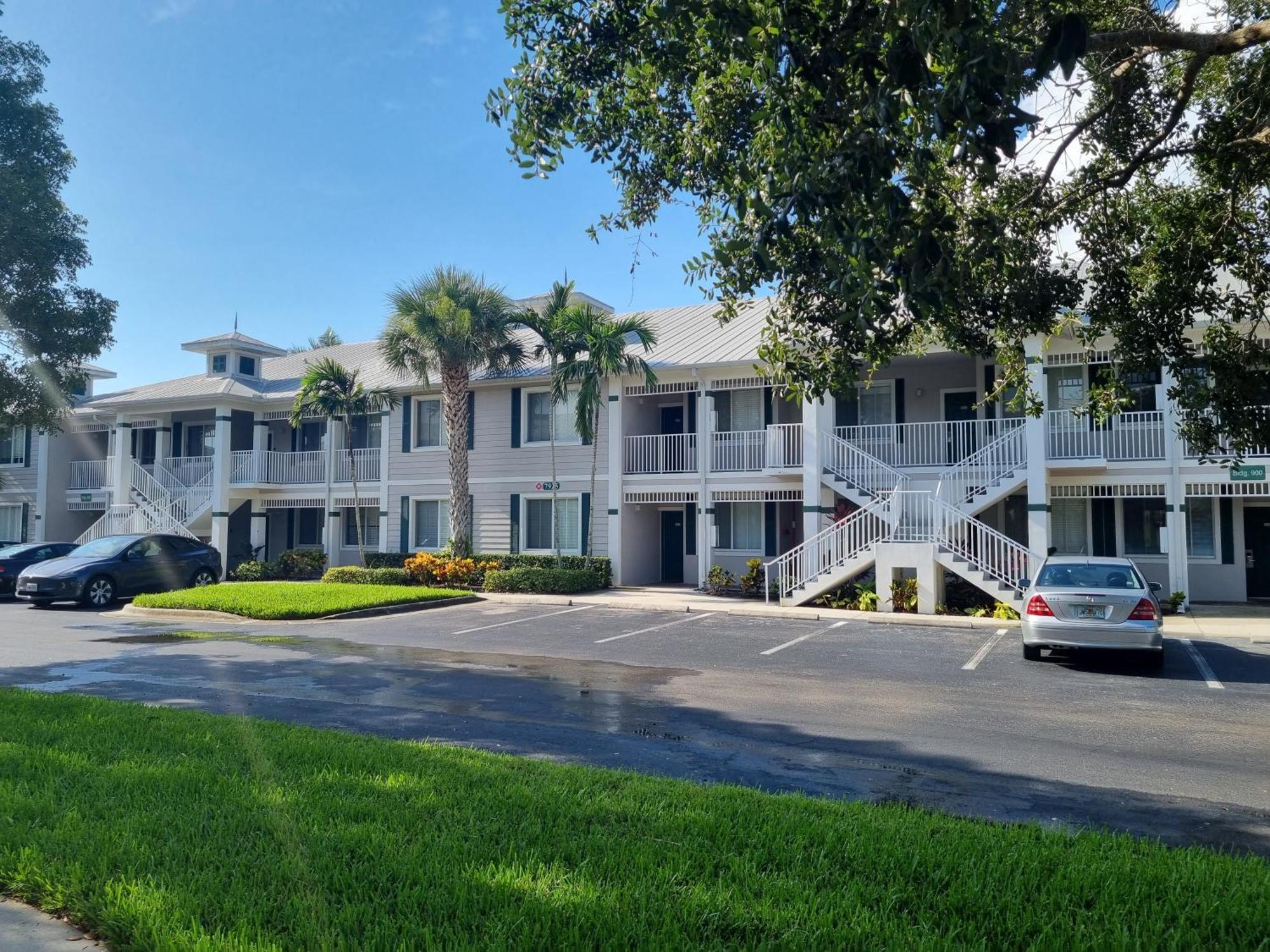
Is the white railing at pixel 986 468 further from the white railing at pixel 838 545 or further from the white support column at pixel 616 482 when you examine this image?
the white support column at pixel 616 482

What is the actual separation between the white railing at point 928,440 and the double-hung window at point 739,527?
3504mm

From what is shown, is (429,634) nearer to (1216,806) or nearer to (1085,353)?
(1216,806)

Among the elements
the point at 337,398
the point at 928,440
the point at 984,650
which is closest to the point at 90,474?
the point at 337,398

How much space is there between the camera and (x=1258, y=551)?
20828mm

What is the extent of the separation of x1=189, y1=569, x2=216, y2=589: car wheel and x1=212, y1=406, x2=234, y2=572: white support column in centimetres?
509

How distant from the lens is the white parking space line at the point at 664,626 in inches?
600

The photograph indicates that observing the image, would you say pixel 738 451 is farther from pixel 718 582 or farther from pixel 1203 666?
pixel 1203 666

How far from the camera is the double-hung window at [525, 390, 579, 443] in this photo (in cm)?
2536

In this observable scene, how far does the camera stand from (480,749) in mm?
7328

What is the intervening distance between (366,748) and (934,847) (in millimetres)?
4040

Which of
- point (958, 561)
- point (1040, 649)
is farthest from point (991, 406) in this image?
point (1040, 649)

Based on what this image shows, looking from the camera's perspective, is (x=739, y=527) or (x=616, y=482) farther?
(x=739, y=527)

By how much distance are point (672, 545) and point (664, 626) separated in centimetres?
953

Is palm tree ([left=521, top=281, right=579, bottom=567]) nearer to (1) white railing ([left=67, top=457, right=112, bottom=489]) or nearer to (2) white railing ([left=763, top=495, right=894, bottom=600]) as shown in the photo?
(2) white railing ([left=763, top=495, right=894, bottom=600])
